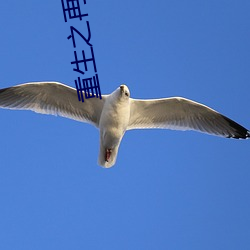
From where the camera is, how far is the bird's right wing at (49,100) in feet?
19.9

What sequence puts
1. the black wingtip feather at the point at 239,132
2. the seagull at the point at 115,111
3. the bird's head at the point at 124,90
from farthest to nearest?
the black wingtip feather at the point at 239,132 < the seagull at the point at 115,111 < the bird's head at the point at 124,90

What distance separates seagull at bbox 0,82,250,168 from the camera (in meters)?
5.82

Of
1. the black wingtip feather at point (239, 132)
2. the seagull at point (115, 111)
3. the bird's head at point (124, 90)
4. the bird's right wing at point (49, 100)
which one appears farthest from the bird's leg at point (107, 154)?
the black wingtip feather at point (239, 132)

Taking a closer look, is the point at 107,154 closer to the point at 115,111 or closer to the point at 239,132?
the point at 115,111

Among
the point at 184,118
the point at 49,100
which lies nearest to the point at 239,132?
the point at 184,118

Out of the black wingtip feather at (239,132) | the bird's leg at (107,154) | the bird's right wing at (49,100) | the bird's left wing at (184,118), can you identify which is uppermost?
the bird's right wing at (49,100)

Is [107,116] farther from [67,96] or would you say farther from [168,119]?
[168,119]

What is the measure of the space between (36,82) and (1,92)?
560 millimetres

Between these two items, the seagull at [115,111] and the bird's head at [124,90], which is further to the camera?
the seagull at [115,111]

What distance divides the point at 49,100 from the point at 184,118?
195 cm

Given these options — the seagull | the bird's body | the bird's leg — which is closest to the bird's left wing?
the seagull

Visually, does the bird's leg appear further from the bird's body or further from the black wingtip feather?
the black wingtip feather

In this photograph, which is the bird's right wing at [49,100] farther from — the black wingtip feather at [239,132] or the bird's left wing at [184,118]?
the black wingtip feather at [239,132]

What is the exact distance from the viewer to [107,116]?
5809 millimetres
